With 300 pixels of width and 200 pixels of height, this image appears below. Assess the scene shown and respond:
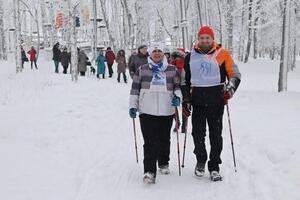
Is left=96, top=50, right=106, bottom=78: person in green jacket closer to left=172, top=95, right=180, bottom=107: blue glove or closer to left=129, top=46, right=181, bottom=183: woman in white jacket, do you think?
left=129, top=46, right=181, bottom=183: woman in white jacket

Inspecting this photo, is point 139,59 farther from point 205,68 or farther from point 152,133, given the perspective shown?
point 205,68

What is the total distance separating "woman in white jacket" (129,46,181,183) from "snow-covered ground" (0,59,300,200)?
0.53 m

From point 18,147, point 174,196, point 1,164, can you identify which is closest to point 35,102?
point 18,147

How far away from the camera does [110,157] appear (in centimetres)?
815

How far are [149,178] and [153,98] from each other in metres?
1.12

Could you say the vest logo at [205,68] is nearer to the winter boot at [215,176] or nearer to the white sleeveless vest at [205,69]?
the white sleeveless vest at [205,69]

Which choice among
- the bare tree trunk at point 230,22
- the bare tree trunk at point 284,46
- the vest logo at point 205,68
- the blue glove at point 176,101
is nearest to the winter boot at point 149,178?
the blue glove at point 176,101

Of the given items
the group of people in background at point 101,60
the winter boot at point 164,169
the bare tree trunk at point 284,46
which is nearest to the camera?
the winter boot at point 164,169

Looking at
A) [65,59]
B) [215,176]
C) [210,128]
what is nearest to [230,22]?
[65,59]

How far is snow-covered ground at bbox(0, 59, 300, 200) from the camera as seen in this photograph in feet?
19.5

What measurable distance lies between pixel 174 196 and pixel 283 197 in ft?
4.55

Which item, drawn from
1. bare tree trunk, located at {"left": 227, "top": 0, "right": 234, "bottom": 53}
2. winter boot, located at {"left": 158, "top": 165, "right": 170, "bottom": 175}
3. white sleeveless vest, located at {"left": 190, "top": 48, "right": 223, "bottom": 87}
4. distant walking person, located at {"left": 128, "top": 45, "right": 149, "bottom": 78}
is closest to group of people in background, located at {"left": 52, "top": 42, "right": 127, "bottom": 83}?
distant walking person, located at {"left": 128, "top": 45, "right": 149, "bottom": 78}

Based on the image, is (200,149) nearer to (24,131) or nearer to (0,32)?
(24,131)

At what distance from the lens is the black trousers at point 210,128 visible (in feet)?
20.8
